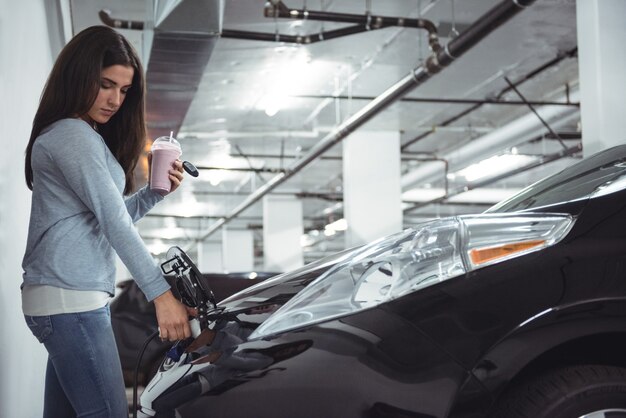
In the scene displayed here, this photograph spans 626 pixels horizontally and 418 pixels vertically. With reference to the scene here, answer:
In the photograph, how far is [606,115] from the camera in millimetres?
6598

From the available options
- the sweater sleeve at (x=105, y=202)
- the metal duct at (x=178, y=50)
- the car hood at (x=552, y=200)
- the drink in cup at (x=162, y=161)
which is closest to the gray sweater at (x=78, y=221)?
the sweater sleeve at (x=105, y=202)

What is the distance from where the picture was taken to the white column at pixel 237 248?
2519cm

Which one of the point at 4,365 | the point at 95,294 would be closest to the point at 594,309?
the point at 95,294

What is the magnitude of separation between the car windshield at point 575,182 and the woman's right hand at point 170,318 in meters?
0.96

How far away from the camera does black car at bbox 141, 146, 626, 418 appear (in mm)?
1601

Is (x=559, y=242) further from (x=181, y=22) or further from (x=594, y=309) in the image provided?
(x=181, y=22)

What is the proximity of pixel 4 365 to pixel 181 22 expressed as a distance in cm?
416

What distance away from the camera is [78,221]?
1.68m

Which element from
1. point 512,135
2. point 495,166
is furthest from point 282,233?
point 512,135

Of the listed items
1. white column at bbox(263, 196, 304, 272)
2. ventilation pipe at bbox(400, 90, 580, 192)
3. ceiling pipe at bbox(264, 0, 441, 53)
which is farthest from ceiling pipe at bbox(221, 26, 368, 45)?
white column at bbox(263, 196, 304, 272)

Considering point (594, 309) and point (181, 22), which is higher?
point (181, 22)

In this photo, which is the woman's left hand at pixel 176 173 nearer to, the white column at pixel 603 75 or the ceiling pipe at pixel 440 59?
the ceiling pipe at pixel 440 59

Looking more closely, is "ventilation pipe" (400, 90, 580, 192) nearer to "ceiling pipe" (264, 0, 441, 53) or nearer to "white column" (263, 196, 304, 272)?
"ceiling pipe" (264, 0, 441, 53)

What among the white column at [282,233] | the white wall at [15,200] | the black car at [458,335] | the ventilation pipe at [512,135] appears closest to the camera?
the black car at [458,335]
